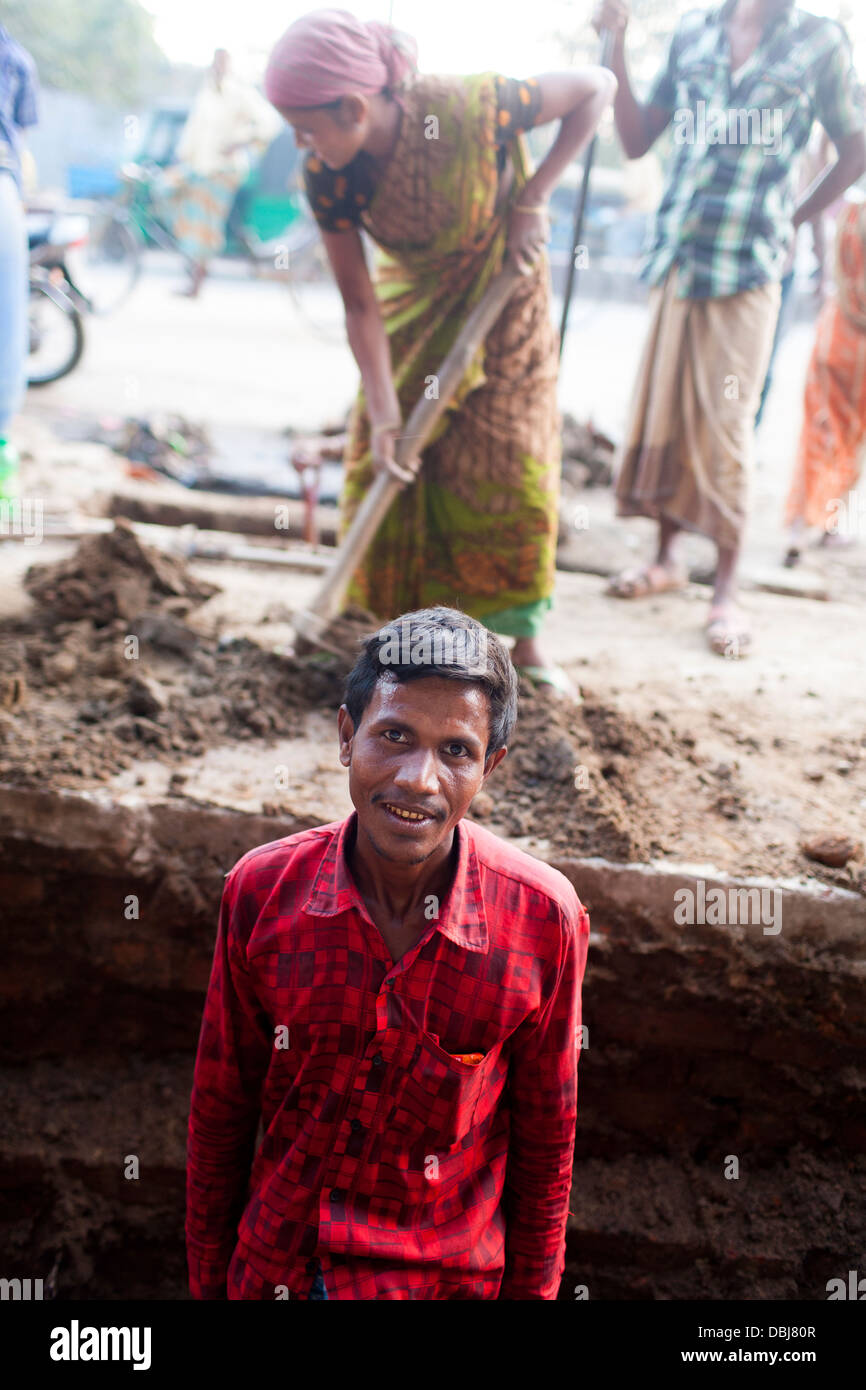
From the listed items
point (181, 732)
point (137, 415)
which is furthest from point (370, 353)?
point (137, 415)

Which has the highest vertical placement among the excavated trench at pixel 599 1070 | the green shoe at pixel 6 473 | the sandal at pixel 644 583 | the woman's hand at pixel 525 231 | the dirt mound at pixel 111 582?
the woman's hand at pixel 525 231

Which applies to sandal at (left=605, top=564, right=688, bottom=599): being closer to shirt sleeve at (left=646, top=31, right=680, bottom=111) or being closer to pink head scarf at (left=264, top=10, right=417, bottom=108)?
shirt sleeve at (left=646, top=31, right=680, bottom=111)

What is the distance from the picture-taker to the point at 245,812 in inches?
96.7

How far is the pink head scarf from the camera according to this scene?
2342 mm

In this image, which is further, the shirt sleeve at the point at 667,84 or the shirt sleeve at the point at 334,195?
the shirt sleeve at the point at 667,84

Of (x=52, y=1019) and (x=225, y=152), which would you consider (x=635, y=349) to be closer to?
(x=225, y=152)

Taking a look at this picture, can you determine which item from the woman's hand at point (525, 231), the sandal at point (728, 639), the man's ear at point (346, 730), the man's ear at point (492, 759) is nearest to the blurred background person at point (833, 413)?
the sandal at point (728, 639)

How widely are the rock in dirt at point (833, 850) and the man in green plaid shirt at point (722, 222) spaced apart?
50.2 inches

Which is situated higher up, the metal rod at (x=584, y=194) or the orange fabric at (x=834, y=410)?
the metal rod at (x=584, y=194)

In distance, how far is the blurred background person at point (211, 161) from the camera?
994 cm

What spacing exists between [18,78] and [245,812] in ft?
9.04

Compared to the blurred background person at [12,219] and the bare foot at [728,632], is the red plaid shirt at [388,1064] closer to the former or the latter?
the bare foot at [728,632]

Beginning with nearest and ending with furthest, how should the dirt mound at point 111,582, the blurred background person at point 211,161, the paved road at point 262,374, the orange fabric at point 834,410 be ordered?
the dirt mound at point 111,582
the orange fabric at point 834,410
the paved road at point 262,374
the blurred background person at point 211,161

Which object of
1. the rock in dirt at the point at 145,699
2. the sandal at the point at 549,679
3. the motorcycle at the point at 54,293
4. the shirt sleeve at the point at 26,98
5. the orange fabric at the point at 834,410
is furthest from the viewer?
the motorcycle at the point at 54,293
